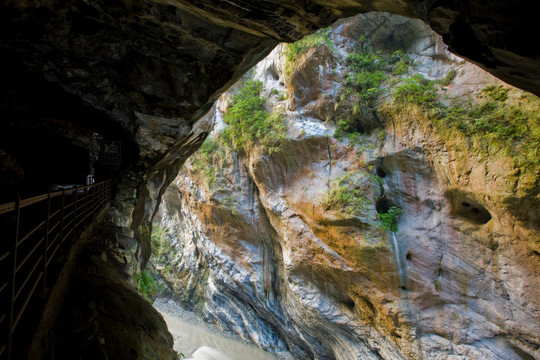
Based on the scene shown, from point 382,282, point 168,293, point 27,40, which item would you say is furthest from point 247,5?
point 168,293

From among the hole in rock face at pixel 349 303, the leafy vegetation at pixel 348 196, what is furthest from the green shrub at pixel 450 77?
the hole in rock face at pixel 349 303

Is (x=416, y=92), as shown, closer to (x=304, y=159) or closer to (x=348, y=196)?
(x=348, y=196)

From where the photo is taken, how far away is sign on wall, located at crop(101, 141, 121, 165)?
25.5 feet

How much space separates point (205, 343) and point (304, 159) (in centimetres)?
1119

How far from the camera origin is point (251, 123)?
12734 millimetres

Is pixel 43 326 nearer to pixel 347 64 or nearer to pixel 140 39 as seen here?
pixel 140 39

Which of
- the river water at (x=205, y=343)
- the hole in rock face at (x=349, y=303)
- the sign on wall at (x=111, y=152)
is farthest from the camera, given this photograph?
the river water at (x=205, y=343)

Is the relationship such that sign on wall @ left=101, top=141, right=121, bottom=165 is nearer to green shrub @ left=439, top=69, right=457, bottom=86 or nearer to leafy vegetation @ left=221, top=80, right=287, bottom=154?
leafy vegetation @ left=221, top=80, right=287, bottom=154

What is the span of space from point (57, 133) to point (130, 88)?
3.30 meters

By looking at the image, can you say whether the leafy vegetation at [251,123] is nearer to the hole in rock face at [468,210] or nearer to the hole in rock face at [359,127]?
the hole in rock face at [359,127]

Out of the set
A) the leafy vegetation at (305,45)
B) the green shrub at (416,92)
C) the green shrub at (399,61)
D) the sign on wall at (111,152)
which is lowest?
the sign on wall at (111,152)

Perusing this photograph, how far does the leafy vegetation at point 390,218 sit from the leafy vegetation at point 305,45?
6.89m

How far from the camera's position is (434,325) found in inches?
344

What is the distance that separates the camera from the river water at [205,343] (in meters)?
13.4
